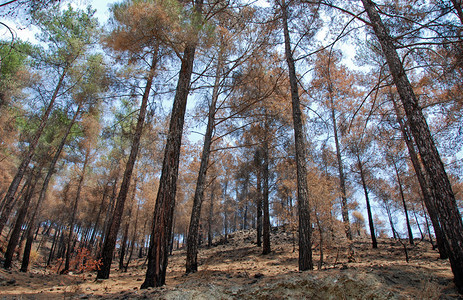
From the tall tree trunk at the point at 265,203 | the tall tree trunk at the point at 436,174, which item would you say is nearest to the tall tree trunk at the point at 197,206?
the tall tree trunk at the point at 265,203

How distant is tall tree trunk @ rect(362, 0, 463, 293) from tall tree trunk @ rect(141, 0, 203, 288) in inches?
183

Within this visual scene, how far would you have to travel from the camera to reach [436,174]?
4.17 m

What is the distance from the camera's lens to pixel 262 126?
41.2 ft

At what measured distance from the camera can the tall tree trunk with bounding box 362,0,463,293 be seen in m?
3.83

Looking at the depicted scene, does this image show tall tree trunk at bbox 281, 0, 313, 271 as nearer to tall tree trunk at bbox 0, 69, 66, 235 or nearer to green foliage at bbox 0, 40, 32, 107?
tall tree trunk at bbox 0, 69, 66, 235

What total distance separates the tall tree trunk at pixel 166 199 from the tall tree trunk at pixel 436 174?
4637mm

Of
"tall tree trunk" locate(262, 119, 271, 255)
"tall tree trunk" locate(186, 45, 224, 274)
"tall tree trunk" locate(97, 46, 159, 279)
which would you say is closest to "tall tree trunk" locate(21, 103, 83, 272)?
"tall tree trunk" locate(97, 46, 159, 279)

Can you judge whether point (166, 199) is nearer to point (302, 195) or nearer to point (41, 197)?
point (302, 195)

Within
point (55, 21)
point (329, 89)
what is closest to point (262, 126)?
point (329, 89)

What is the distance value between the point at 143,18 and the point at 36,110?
9802 mm

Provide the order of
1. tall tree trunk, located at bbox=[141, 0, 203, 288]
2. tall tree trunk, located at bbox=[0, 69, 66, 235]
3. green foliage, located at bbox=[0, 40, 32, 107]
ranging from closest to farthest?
tall tree trunk, located at bbox=[141, 0, 203, 288] → tall tree trunk, located at bbox=[0, 69, 66, 235] → green foliage, located at bbox=[0, 40, 32, 107]

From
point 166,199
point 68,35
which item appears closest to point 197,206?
point 166,199

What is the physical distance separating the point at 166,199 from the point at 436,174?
17.1ft

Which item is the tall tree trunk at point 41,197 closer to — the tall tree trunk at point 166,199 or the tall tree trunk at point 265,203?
the tall tree trunk at point 166,199
